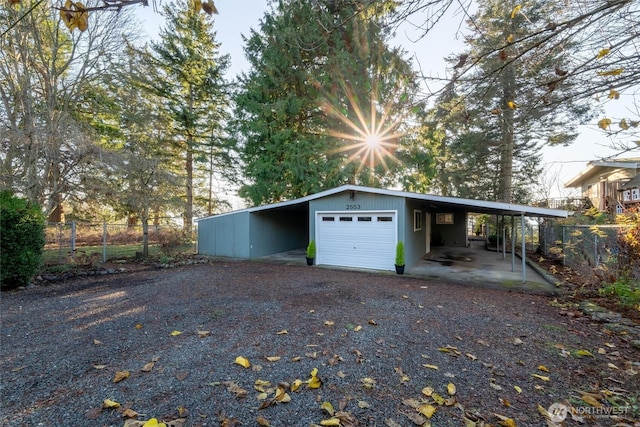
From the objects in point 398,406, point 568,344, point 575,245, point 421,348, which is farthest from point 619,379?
point 575,245

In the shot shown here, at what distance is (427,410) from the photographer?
2205 mm

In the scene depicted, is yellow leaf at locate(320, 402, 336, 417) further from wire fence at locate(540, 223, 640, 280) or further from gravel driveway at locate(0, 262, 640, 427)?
wire fence at locate(540, 223, 640, 280)

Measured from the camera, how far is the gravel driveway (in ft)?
A: 7.29

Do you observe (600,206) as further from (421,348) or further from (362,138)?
(421,348)

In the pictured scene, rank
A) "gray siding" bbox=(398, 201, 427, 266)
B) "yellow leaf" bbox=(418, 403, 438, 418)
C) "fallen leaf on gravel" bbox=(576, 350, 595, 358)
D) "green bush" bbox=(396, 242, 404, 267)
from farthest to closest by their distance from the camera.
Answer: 1. "gray siding" bbox=(398, 201, 427, 266)
2. "green bush" bbox=(396, 242, 404, 267)
3. "fallen leaf on gravel" bbox=(576, 350, 595, 358)
4. "yellow leaf" bbox=(418, 403, 438, 418)

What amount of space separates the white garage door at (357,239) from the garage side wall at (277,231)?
10.3 feet

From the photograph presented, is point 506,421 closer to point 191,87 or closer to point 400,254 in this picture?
point 400,254

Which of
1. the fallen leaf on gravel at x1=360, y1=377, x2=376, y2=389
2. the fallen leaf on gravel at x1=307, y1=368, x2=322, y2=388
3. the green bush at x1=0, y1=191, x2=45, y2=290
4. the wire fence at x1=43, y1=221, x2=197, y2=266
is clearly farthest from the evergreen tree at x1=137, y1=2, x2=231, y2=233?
the fallen leaf on gravel at x1=360, y1=377, x2=376, y2=389

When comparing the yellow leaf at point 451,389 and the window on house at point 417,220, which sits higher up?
the window on house at point 417,220

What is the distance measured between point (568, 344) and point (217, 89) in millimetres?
19980

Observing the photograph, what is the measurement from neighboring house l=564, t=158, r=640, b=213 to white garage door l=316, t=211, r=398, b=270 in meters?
7.71

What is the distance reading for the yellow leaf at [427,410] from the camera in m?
2.16

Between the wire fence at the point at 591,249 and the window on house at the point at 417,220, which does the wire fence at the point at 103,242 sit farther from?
the wire fence at the point at 591,249

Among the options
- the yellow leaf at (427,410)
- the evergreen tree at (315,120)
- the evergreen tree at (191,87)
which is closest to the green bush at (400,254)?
the evergreen tree at (315,120)
